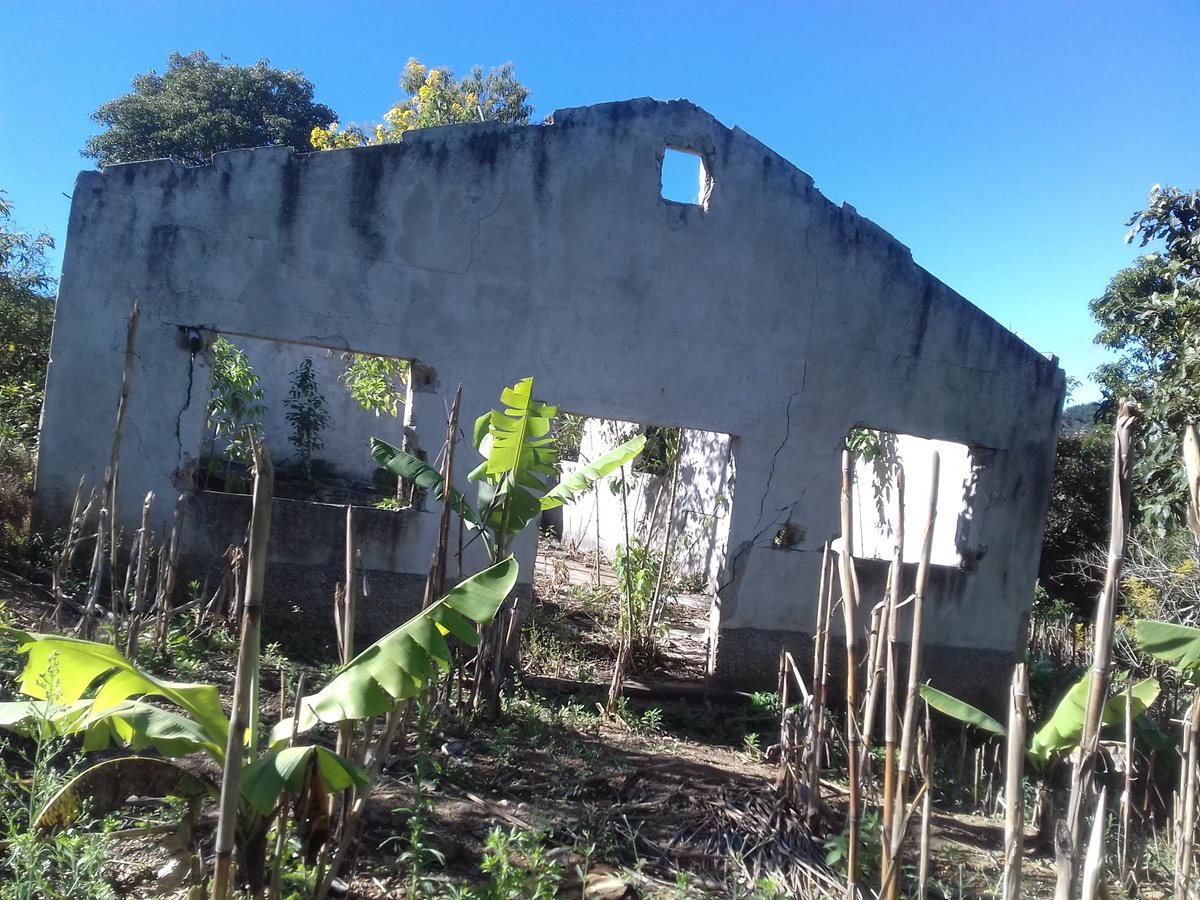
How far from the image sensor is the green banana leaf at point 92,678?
301cm

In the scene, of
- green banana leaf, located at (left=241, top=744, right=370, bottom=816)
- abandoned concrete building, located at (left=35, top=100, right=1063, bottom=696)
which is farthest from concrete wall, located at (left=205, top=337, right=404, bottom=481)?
green banana leaf, located at (left=241, top=744, right=370, bottom=816)

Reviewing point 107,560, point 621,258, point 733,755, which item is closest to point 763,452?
point 621,258

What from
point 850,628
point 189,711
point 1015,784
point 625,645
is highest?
point 850,628

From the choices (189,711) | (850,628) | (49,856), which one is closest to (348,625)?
(189,711)

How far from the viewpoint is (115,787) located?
9.59 ft

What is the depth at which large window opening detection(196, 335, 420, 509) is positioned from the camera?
1109 cm

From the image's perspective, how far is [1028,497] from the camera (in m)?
8.80

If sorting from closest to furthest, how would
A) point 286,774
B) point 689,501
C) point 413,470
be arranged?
1. point 286,774
2. point 413,470
3. point 689,501

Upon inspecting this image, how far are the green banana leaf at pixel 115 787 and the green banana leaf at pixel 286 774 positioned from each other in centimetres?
27

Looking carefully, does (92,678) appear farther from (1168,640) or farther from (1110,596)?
(1168,640)

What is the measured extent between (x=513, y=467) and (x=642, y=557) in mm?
3335

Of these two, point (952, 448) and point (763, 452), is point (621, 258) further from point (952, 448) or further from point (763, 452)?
point (952, 448)

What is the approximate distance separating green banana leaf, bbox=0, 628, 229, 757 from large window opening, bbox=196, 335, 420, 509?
7325mm

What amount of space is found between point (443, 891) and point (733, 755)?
10.9 feet
